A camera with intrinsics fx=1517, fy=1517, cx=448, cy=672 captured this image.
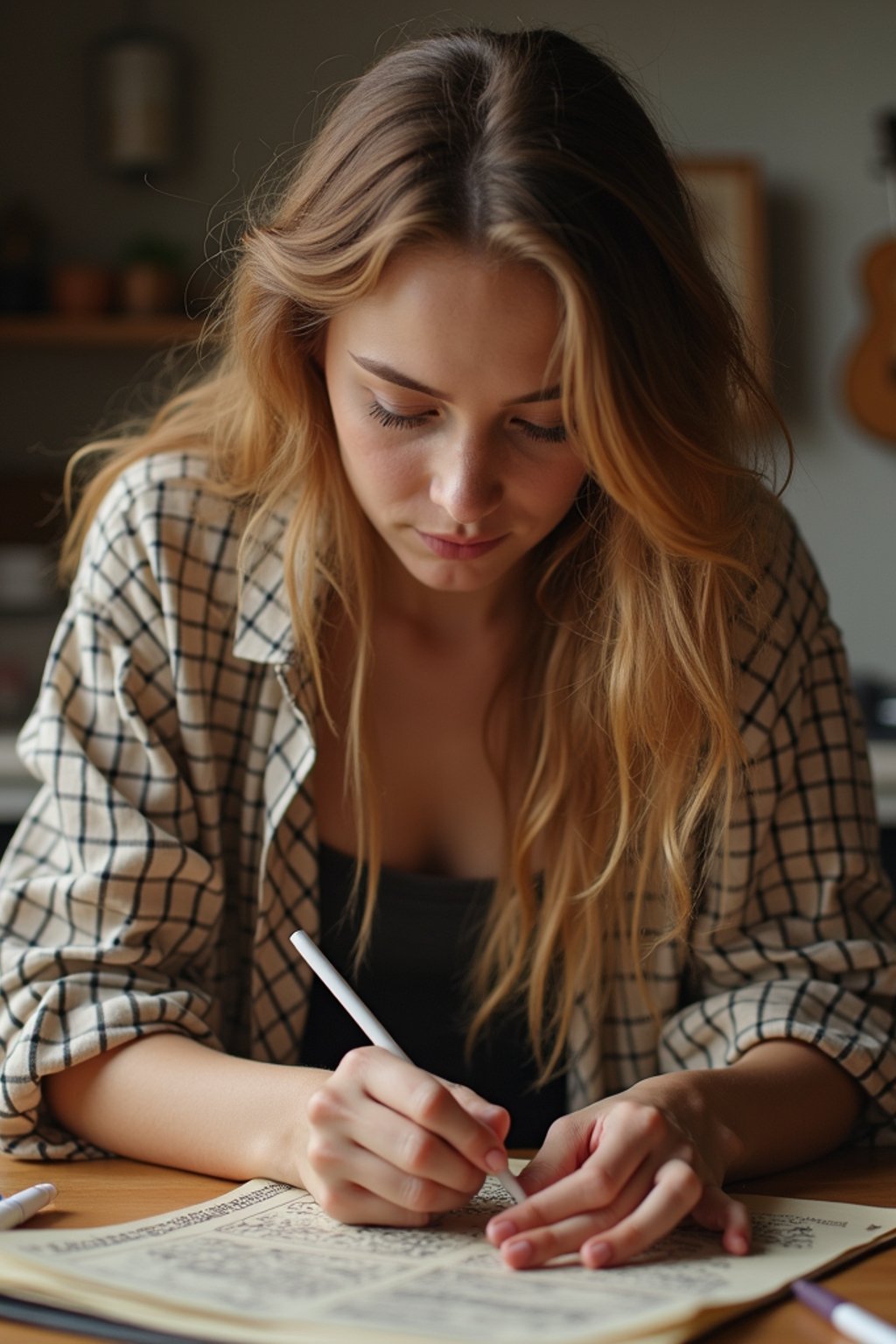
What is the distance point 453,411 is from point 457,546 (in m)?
0.11

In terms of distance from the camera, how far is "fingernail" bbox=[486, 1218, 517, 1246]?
0.73 m

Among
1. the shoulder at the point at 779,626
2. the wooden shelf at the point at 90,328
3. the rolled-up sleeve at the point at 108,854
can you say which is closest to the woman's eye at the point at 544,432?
the shoulder at the point at 779,626

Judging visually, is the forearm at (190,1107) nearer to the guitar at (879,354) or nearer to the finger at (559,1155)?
the finger at (559,1155)

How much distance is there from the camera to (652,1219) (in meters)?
0.74

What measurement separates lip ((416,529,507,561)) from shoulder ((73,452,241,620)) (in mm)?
205

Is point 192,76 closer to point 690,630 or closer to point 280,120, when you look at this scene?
point 280,120

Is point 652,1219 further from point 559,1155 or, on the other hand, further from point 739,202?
point 739,202

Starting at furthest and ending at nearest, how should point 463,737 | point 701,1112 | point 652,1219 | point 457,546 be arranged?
point 463,737 < point 457,546 < point 701,1112 < point 652,1219

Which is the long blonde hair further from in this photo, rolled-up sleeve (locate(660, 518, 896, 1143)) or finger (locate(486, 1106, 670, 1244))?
finger (locate(486, 1106, 670, 1244))

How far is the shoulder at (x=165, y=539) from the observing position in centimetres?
111

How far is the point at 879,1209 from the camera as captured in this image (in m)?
0.82

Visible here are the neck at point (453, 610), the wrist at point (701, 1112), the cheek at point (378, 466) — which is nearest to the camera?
the wrist at point (701, 1112)

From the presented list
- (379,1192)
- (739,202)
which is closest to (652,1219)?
(379,1192)

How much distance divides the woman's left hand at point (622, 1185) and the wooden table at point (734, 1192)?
6 centimetres
